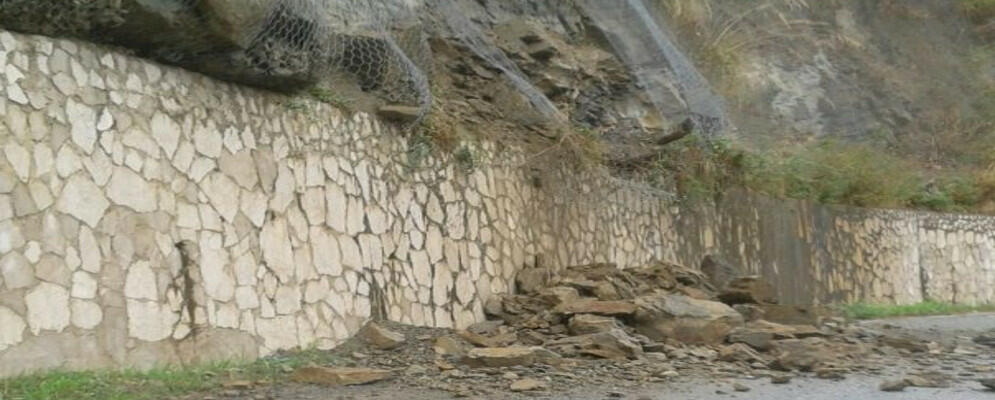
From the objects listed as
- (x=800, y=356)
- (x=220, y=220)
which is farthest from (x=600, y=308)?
(x=220, y=220)

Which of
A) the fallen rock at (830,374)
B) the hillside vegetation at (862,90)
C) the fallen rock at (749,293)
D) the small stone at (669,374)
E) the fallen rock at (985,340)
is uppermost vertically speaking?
the hillside vegetation at (862,90)

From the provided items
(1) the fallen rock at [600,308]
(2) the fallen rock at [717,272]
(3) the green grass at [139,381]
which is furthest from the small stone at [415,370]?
(2) the fallen rock at [717,272]

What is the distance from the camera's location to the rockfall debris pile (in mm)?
8117

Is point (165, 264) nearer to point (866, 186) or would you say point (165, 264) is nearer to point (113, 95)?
point (113, 95)

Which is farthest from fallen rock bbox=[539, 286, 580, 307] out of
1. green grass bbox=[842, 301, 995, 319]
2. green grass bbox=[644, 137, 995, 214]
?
green grass bbox=[842, 301, 995, 319]

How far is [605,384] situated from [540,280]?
4651 millimetres

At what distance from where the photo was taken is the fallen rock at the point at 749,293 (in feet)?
41.2

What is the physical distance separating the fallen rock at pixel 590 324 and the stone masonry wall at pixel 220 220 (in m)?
1.35

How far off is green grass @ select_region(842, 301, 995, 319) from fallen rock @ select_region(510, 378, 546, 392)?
8757 mm

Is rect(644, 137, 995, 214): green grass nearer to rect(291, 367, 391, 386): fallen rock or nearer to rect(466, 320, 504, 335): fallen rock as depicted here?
rect(466, 320, 504, 335): fallen rock

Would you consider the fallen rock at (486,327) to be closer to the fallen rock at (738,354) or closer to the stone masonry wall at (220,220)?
the stone masonry wall at (220,220)

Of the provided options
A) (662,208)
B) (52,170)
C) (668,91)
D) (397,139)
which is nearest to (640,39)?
(668,91)

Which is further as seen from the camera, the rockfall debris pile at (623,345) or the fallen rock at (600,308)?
the fallen rock at (600,308)

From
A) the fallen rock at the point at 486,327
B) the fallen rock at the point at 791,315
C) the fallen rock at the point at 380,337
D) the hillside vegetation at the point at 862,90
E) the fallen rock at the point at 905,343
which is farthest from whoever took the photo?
the hillside vegetation at the point at 862,90
